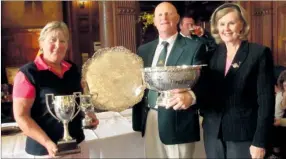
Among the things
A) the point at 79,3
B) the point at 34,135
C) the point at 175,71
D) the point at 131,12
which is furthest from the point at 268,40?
the point at 34,135

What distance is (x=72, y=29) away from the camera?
620 cm

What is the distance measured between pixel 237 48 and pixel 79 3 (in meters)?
5.14

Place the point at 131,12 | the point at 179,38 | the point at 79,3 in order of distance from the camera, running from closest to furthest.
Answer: the point at 179,38 < the point at 131,12 < the point at 79,3

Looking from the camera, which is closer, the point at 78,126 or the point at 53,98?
the point at 53,98

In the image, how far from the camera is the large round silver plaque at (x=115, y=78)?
1569mm

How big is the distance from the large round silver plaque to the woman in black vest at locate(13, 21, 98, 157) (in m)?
0.27

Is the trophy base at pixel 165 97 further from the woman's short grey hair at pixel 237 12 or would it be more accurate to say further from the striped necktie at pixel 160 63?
the woman's short grey hair at pixel 237 12

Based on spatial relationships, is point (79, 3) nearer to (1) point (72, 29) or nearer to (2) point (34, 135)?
(1) point (72, 29)

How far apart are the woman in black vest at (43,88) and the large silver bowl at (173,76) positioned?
0.30 meters

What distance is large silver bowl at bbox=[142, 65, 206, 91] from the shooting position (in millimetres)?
1212

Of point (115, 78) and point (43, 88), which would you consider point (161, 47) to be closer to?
point (115, 78)

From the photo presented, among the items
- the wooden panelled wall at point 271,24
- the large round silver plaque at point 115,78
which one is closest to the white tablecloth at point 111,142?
the large round silver plaque at point 115,78

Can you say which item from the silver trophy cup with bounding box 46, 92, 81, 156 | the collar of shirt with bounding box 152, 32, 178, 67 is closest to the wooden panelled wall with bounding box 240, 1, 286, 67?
the collar of shirt with bounding box 152, 32, 178, 67

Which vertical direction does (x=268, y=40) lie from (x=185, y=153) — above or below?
above
